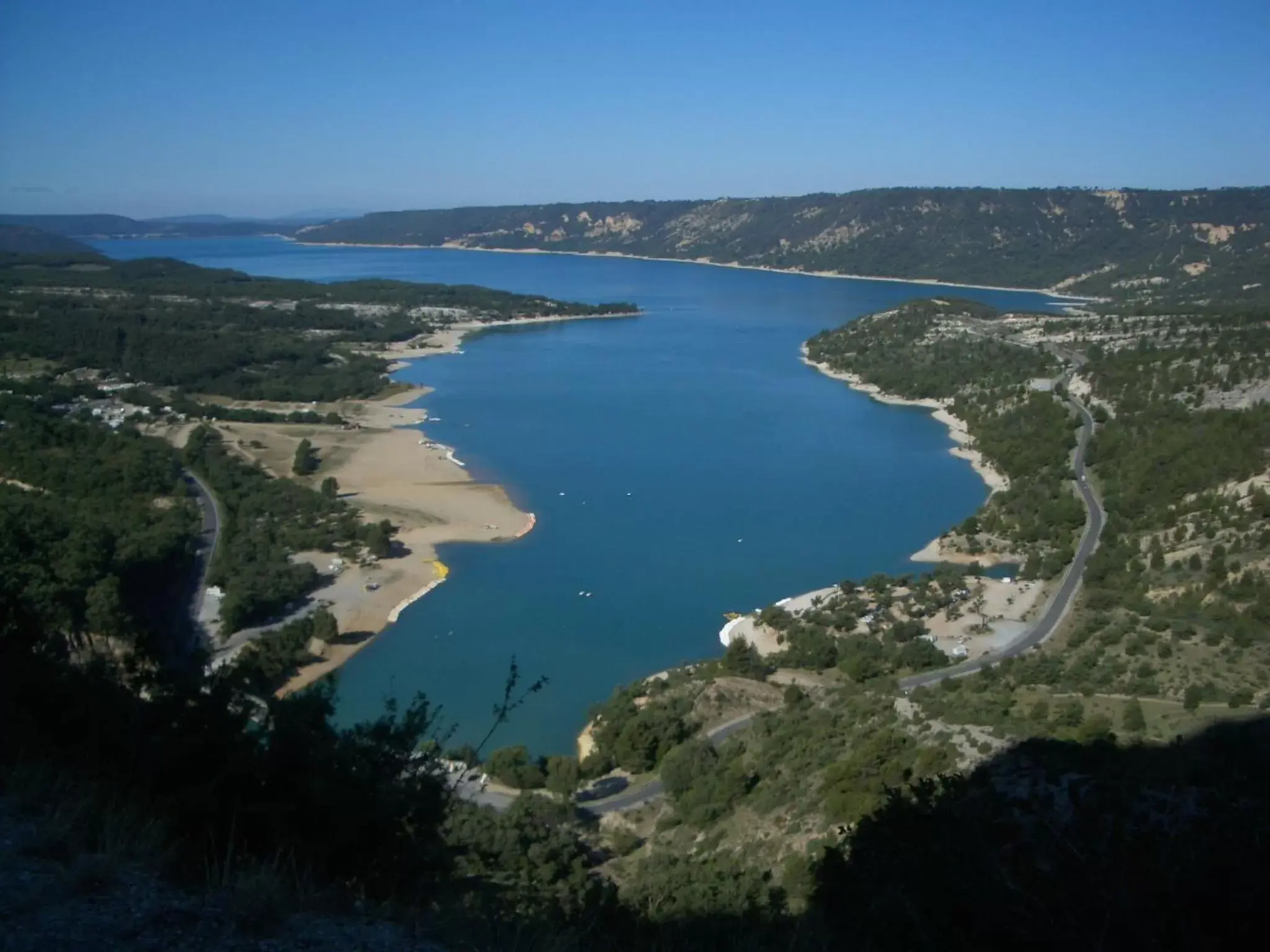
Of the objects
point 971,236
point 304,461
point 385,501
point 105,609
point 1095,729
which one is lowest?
point 385,501

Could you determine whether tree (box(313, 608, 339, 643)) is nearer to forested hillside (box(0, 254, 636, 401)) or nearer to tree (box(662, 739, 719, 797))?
tree (box(662, 739, 719, 797))

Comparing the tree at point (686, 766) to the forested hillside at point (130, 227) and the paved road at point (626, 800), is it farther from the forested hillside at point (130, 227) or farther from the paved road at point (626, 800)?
the forested hillside at point (130, 227)

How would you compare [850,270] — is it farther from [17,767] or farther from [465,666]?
[17,767]

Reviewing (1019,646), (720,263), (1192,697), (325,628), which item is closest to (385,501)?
(325,628)

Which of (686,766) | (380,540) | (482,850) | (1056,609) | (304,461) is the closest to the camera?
(482,850)

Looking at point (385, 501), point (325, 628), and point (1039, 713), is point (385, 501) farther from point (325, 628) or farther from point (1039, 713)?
point (1039, 713)

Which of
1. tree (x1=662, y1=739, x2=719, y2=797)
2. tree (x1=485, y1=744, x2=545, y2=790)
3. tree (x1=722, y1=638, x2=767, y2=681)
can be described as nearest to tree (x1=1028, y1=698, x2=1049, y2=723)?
tree (x1=662, y1=739, x2=719, y2=797)

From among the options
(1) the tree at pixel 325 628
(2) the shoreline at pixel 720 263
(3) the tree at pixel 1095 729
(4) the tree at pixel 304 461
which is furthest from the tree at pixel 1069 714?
(2) the shoreline at pixel 720 263

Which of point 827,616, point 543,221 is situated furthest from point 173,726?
point 543,221
